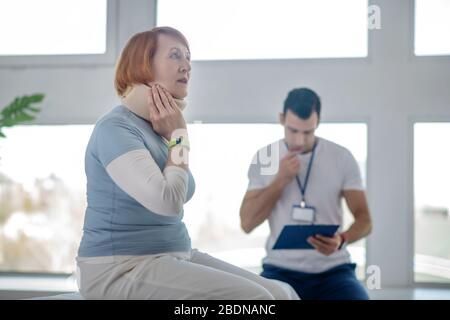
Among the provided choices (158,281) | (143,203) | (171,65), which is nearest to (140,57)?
(171,65)

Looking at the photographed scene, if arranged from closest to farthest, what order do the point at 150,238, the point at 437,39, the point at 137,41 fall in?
the point at 150,238
the point at 137,41
the point at 437,39

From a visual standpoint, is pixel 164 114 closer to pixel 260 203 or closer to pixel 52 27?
pixel 260 203

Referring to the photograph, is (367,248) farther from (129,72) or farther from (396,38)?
(129,72)

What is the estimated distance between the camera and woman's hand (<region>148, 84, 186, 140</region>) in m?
1.01

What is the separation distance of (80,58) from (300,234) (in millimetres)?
981

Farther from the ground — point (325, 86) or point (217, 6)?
point (217, 6)

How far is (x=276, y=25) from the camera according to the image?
1.93 m

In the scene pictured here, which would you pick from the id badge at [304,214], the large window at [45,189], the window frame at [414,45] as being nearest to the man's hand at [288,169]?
the id badge at [304,214]

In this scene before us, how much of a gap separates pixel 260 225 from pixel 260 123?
0.41 metres

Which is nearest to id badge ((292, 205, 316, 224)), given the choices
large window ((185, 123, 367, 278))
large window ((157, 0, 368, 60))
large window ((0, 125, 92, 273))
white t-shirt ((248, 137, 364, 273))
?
white t-shirt ((248, 137, 364, 273))

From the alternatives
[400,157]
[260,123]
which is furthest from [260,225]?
[400,157]

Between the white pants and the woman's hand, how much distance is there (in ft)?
0.79

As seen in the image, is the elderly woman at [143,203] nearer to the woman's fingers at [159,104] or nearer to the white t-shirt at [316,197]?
the woman's fingers at [159,104]

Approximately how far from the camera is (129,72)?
1101 mm
